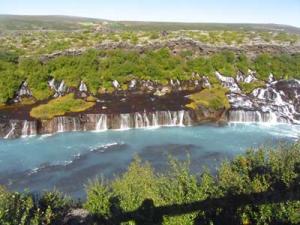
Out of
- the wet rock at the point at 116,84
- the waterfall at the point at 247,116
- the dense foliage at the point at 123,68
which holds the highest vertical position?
the dense foliage at the point at 123,68

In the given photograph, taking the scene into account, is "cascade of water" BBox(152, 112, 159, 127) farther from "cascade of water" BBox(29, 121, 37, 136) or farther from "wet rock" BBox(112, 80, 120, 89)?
"cascade of water" BBox(29, 121, 37, 136)

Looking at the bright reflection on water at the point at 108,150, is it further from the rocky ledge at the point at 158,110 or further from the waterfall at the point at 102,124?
the rocky ledge at the point at 158,110

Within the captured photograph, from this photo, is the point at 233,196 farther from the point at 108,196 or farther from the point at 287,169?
the point at 108,196

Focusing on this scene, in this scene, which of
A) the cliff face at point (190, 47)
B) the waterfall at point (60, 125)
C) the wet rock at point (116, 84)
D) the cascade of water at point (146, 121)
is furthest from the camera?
the cliff face at point (190, 47)

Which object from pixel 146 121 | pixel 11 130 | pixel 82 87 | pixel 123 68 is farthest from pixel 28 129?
pixel 123 68

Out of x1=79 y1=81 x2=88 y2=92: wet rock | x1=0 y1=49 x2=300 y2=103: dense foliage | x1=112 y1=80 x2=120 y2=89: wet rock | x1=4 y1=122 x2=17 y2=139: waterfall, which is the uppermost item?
x1=0 y1=49 x2=300 y2=103: dense foliage

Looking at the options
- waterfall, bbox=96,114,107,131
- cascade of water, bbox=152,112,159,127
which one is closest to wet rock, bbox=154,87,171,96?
cascade of water, bbox=152,112,159,127

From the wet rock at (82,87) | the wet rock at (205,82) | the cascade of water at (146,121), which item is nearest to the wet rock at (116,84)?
the wet rock at (82,87)
